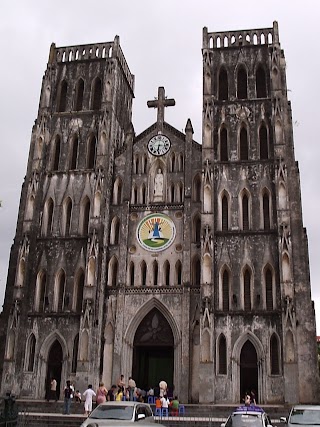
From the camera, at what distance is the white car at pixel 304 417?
45.3ft

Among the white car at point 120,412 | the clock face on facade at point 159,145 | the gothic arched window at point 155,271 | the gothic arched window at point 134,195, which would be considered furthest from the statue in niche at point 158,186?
the white car at point 120,412

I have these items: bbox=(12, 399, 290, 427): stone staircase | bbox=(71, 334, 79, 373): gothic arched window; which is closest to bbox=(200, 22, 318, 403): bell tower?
bbox=(12, 399, 290, 427): stone staircase

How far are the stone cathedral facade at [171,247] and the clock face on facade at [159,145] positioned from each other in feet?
0.32

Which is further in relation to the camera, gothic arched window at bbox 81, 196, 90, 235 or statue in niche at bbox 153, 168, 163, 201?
statue in niche at bbox 153, 168, 163, 201

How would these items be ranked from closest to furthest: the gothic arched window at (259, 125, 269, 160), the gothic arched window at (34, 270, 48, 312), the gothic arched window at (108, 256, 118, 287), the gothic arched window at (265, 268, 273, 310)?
the gothic arched window at (265, 268, 273, 310) → the gothic arched window at (34, 270, 48, 312) → the gothic arched window at (108, 256, 118, 287) → the gothic arched window at (259, 125, 269, 160)

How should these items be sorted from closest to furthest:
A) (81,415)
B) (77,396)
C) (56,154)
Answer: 1. (81,415)
2. (77,396)
3. (56,154)

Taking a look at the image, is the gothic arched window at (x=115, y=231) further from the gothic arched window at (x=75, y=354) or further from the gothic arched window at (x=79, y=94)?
the gothic arched window at (x=79, y=94)

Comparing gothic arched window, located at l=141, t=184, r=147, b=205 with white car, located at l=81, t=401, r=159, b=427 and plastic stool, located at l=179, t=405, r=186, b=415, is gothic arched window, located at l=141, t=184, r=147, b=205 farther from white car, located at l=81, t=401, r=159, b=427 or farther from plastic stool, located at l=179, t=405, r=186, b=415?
white car, located at l=81, t=401, r=159, b=427

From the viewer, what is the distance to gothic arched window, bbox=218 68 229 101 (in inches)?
1353

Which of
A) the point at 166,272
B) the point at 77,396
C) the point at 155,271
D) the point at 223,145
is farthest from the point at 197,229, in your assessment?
the point at 77,396

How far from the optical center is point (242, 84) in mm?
34656

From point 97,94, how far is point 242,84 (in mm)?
9942

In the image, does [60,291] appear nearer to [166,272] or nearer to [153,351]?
[166,272]

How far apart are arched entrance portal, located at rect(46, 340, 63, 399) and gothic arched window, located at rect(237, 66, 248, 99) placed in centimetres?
1914
